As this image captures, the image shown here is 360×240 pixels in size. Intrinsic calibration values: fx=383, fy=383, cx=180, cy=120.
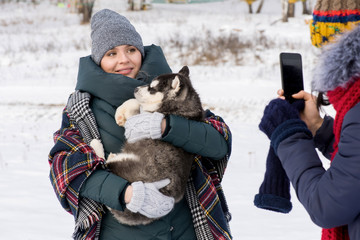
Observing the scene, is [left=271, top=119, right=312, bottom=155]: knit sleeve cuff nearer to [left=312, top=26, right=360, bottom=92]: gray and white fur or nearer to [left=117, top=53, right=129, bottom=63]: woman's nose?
[left=312, top=26, right=360, bottom=92]: gray and white fur

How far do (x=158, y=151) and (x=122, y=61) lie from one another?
0.78m

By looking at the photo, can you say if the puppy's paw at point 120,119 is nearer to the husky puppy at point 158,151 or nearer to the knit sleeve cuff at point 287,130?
the husky puppy at point 158,151

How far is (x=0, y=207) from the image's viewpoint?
17.0 ft

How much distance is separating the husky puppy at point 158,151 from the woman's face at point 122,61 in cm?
35

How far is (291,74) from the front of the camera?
2.10m

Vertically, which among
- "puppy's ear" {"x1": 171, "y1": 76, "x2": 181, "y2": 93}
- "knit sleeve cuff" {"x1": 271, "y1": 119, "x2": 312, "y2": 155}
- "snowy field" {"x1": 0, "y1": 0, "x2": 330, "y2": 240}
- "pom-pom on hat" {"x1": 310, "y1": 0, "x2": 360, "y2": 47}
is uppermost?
"pom-pom on hat" {"x1": 310, "y1": 0, "x2": 360, "y2": 47}

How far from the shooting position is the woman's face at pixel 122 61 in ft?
8.88

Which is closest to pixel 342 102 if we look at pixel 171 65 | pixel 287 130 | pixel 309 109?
pixel 287 130

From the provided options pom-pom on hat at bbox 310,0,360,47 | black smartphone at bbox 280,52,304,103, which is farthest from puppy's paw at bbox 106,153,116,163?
pom-pom on hat at bbox 310,0,360,47

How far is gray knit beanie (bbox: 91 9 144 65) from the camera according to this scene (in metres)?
2.69

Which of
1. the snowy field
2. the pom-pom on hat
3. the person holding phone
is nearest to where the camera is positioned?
the person holding phone

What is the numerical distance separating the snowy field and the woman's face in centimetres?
124

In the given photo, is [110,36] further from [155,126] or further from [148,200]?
[148,200]

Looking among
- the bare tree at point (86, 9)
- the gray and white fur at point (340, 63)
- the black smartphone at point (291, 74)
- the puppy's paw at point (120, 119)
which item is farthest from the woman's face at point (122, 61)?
the bare tree at point (86, 9)
